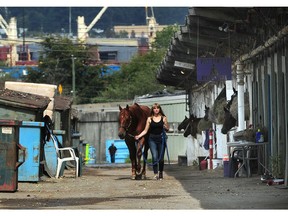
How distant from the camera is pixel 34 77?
91.5 m

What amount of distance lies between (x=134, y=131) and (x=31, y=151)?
3.11 meters

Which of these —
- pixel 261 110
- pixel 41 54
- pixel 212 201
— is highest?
pixel 41 54

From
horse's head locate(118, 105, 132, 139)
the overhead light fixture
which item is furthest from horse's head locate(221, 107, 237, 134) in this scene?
the overhead light fixture

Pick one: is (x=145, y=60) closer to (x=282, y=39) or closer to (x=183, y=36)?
(x=183, y=36)

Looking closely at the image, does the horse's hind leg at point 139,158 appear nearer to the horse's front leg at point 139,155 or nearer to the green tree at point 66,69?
the horse's front leg at point 139,155

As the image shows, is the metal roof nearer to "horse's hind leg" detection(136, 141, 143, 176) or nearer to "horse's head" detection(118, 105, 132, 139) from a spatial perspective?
"horse's head" detection(118, 105, 132, 139)

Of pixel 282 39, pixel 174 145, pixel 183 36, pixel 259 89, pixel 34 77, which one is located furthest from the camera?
pixel 34 77

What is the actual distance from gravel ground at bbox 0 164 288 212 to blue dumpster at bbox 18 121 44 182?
25cm

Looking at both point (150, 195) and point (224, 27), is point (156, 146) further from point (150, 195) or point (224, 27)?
point (150, 195)

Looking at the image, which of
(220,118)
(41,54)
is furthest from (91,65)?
(220,118)

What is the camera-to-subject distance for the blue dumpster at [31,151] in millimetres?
23688

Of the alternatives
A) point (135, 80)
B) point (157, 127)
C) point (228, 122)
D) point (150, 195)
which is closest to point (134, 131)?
point (157, 127)

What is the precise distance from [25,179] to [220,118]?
6.45 m

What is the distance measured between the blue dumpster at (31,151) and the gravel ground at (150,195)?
25 centimetres
